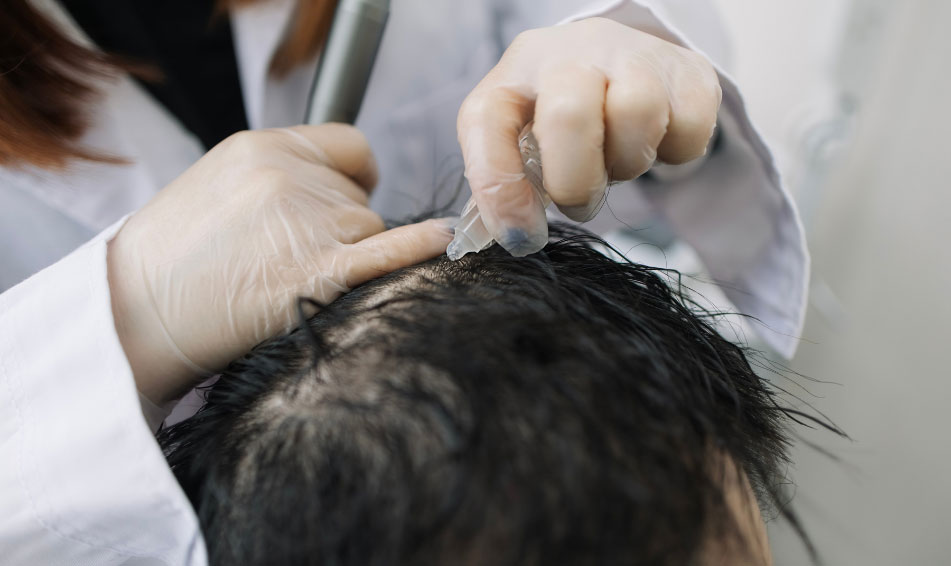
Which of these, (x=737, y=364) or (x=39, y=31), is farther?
(x=39, y=31)

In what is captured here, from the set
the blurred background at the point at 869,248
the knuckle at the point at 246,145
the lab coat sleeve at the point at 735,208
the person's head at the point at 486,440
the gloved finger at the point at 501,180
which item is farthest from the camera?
the blurred background at the point at 869,248

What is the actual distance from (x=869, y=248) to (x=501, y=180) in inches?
45.0

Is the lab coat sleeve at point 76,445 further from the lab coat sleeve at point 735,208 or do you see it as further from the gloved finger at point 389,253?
the lab coat sleeve at point 735,208

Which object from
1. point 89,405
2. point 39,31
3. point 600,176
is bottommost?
point 89,405

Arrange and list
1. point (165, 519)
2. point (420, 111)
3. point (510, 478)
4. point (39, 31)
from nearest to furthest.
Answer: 1. point (510, 478)
2. point (165, 519)
3. point (39, 31)
4. point (420, 111)

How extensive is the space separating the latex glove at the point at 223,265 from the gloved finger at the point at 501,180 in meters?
0.08

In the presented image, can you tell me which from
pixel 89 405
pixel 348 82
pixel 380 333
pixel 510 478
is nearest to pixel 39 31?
pixel 348 82

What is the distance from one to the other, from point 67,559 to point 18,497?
68mm

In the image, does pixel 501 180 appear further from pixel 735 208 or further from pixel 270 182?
pixel 735 208

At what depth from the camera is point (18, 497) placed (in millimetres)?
428

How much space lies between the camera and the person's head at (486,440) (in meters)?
0.32

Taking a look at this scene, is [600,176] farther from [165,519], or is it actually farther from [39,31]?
[39,31]

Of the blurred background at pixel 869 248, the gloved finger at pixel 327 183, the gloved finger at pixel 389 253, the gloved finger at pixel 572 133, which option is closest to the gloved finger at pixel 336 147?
the gloved finger at pixel 327 183

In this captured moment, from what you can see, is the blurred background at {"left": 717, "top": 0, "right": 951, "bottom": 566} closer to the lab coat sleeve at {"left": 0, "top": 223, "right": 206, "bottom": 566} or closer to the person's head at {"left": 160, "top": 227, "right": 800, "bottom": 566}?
the person's head at {"left": 160, "top": 227, "right": 800, "bottom": 566}
